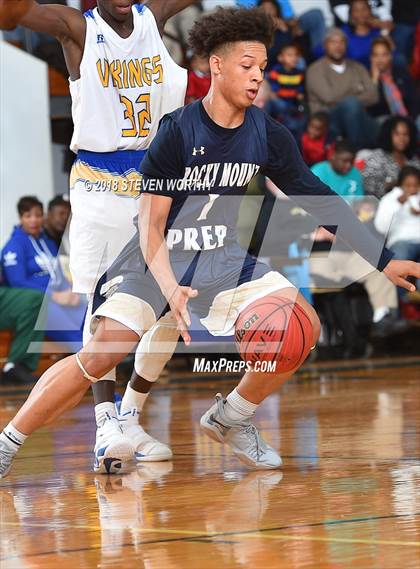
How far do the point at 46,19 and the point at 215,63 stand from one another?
759 millimetres

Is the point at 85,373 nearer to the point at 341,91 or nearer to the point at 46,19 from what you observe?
the point at 46,19

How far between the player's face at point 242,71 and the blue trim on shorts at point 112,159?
728mm

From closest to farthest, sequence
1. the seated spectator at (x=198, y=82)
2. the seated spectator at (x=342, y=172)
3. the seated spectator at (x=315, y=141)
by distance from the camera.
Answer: the seated spectator at (x=342, y=172) → the seated spectator at (x=198, y=82) → the seated spectator at (x=315, y=141)

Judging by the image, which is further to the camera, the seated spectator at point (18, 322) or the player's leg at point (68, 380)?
the seated spectator at point (18, 322)

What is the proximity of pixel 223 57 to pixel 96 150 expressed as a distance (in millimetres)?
833

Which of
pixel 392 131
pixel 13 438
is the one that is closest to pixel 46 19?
pixel 13 438

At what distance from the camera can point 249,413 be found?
5191 mm

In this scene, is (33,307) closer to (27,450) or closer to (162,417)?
(162,417)

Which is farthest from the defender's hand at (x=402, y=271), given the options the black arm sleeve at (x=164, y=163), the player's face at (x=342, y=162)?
the player's face at (x=342, y=162)

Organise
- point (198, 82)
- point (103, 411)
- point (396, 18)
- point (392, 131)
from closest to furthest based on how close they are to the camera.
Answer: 1. point (103, 411)
2. point (198, 82)
3. point (392, 131)
4. point (396, 18)

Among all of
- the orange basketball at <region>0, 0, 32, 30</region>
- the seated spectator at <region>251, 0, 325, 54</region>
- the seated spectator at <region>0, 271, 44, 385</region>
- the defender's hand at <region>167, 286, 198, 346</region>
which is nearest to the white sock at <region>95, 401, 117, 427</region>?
the defender's hand at <region>167, 286, 198, 346</region>

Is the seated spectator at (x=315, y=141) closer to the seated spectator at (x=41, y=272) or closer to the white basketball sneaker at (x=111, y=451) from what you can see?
the seated spectator at (x=41, y=272)

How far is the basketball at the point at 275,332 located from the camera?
4.88m

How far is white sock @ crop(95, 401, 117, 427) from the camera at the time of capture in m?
5.29
